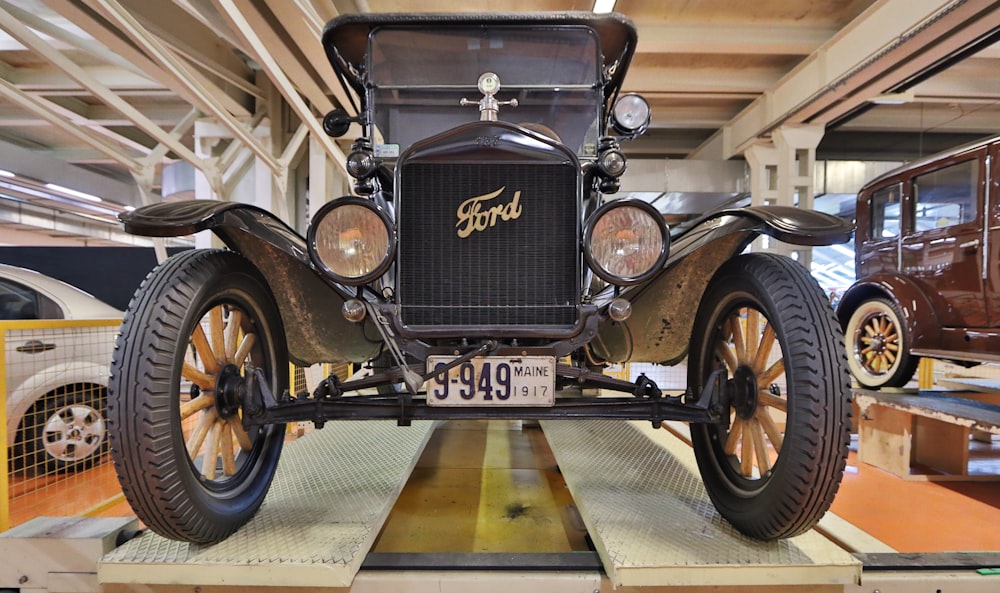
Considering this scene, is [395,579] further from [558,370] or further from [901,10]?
[901,10]

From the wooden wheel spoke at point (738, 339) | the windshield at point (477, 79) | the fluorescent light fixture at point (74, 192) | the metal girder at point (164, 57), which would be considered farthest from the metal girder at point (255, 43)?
the fluorescent light fixture at point (74, 192)

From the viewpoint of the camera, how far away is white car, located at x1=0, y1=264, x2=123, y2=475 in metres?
2.47

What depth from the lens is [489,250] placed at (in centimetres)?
139

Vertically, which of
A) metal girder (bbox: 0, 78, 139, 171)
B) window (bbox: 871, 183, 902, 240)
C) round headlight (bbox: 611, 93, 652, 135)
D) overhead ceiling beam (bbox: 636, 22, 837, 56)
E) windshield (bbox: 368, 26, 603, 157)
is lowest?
window (bbox: 871, 183, 902, 240)

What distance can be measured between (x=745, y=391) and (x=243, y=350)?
5.44 ft

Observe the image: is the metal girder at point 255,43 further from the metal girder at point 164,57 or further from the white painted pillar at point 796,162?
the white painted pillar at point 796,162

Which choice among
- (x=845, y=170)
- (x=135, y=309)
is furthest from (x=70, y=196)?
(x=845, y=170)

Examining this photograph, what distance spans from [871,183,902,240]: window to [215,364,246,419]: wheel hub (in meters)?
4.21

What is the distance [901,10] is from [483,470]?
395cm

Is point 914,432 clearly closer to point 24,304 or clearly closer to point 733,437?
point 733,437

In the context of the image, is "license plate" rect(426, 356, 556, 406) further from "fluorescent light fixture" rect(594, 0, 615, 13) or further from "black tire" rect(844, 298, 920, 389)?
"black tire" rect(844, 298, 920, 389)

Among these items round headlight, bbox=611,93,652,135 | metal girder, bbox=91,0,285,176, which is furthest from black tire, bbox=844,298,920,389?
metal girder, bbox=91,0,285,176

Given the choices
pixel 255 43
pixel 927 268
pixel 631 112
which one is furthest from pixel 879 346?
pixel 255 43

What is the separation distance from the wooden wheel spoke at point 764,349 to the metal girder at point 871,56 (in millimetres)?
2884
